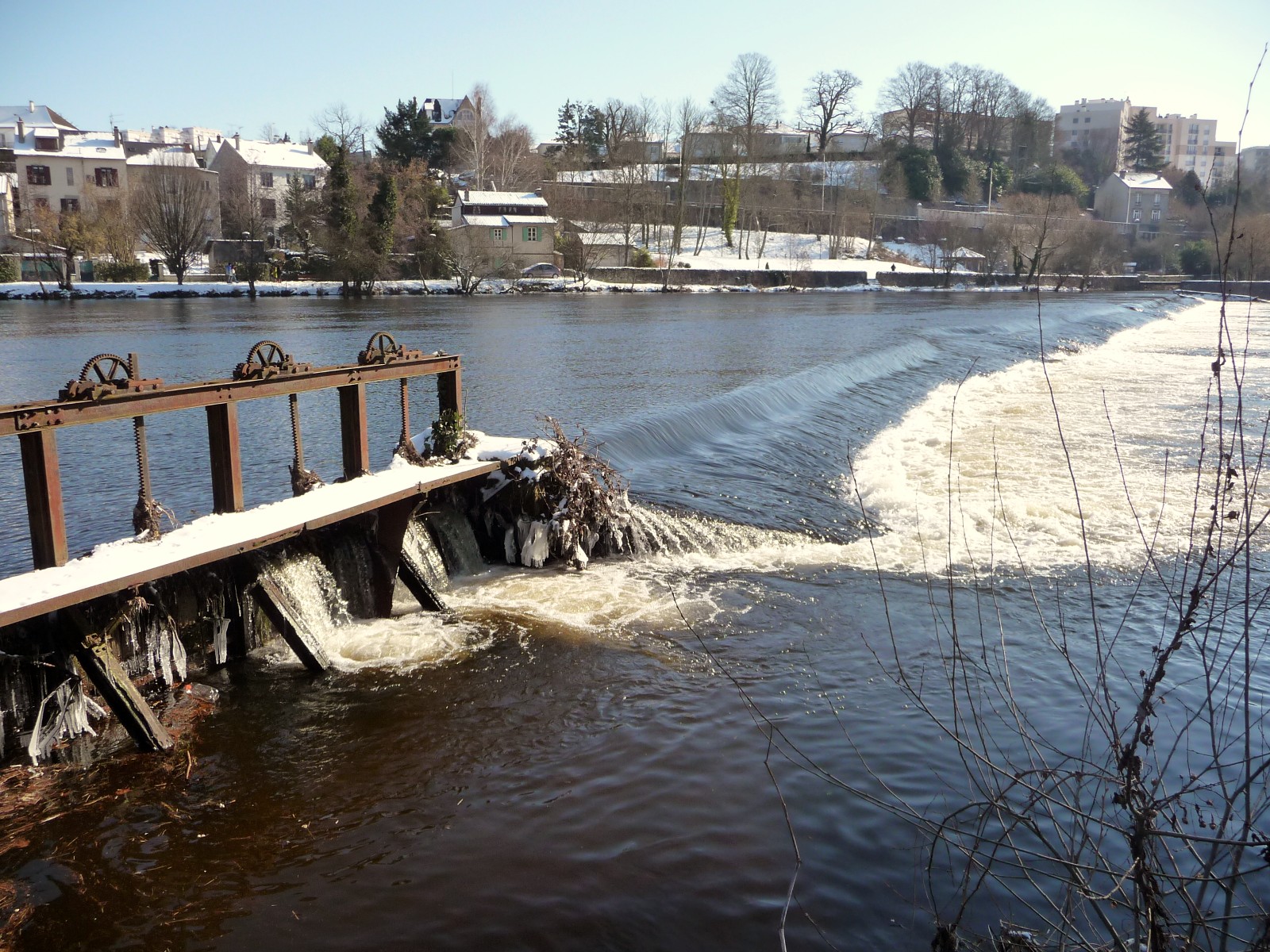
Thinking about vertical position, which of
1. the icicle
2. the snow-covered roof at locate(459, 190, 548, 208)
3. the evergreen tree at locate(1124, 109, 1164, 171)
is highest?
the evergreen tree at locate(1124, 109, 1164, 171)

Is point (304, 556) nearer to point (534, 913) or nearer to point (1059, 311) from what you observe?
point (534, 913)

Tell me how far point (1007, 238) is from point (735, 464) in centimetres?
6383

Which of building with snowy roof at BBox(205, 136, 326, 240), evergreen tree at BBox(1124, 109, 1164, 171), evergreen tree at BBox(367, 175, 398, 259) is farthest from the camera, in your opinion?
evergreen tree at BBox(1124, 109, 1164, 171)

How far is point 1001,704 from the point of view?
6.39 meters

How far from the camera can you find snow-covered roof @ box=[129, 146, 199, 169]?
249ft

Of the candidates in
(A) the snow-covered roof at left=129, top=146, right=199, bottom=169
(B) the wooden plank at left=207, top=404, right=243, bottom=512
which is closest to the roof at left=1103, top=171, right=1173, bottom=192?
(A) the snow-covered roof at left=129, top=146, right=199, bottom=169

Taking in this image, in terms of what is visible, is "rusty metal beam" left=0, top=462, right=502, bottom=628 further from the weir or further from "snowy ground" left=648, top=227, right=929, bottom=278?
"snowy ground" left=648, top=227, right=929, bottom=278

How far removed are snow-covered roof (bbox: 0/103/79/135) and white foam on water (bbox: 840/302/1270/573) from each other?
79.4 meters

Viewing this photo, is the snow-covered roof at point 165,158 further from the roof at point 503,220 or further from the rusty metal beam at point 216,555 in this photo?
the rusty metal beam at point 216,555

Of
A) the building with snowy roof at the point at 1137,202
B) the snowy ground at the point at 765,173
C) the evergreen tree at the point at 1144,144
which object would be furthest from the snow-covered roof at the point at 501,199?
the evergreen tree at the point at 1144,144

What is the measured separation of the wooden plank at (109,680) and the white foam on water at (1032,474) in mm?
4547

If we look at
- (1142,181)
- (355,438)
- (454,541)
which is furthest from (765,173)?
(355,438)

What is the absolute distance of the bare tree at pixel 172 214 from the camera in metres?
54.3

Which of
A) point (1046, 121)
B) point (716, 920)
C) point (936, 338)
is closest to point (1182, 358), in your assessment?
point (936, 338)
